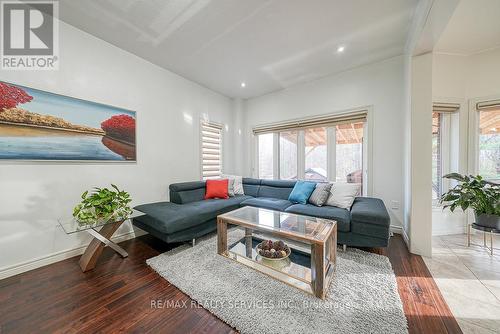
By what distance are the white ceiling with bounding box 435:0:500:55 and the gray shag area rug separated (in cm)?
265

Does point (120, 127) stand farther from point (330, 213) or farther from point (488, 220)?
point (488, 220)

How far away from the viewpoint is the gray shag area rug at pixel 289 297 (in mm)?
1243

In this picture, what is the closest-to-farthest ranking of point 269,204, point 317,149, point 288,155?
point 269,204 → point 317,149 → point 288,155

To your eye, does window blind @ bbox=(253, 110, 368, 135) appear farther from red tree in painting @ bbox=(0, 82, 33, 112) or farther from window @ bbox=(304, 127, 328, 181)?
red tree in painting @ bbox=(0, 82, 33, 112)

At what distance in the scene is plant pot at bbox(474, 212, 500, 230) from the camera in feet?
6.62

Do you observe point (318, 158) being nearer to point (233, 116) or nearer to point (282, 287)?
point (233, 116)

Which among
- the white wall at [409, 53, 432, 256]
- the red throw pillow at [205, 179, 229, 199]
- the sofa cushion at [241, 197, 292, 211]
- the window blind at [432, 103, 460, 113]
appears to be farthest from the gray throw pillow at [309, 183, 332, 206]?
the window blind at [432, 103, 460, 113]

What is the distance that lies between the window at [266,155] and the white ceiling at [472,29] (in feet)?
A: 9.50

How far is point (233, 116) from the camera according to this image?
444 centimetres

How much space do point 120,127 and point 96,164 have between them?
570 millimetres

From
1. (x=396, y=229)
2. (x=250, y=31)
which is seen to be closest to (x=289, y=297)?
(x=396, y=229)

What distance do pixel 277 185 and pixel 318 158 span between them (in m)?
0.95

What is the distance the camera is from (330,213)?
7.60ft

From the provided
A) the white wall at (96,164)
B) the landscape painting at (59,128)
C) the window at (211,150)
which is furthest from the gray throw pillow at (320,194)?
the landscape painting at (59,128)
